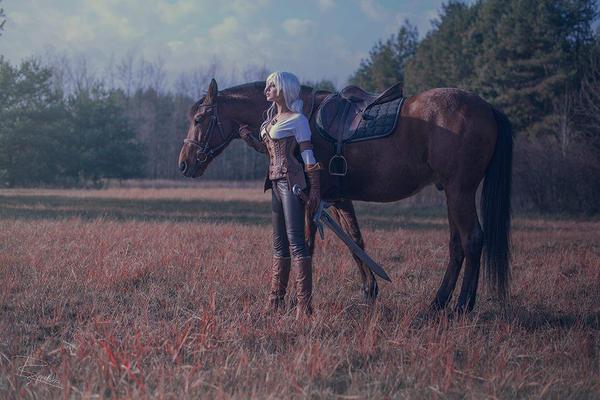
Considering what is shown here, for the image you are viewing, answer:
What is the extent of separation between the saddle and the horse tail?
1.03 m

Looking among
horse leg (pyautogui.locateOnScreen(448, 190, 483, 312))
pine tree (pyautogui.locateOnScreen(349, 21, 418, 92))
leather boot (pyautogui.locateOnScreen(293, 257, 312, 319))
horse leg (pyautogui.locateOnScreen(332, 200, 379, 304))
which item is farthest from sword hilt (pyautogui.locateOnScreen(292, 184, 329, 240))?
pine tree (pyautogui.locateOnScreen(349, 21, 418, 92))

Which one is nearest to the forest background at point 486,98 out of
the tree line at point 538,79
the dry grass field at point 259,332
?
the tree line at point 538,79

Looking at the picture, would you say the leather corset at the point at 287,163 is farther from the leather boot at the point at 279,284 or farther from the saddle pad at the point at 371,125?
the leather boot at the point at 279,284

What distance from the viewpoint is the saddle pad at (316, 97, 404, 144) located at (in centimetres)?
483

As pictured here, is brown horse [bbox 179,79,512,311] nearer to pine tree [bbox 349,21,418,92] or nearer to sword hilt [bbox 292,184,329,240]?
sword hilt [bbox 292,184,329,240]

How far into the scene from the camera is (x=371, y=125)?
4.88 metres

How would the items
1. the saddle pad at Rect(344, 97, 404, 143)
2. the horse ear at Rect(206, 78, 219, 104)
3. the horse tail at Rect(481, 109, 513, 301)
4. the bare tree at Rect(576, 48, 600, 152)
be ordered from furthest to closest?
the bare tree at Rect(576, 48, 600, 152)
the horse ear at Rect(206, 78, 219, 104)
the horse tail at Rect(481, 109, 513, 301)
the saddle pad at Rect(344, 97, 404, 143)

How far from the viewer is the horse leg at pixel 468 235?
485 centimetres

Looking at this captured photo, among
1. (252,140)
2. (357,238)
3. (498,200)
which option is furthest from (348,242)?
(498,200)

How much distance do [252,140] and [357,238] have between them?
145 centimetres

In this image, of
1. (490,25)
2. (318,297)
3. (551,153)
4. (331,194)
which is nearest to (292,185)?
(331,194)

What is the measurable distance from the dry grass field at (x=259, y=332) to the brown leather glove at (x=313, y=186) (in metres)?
0.84

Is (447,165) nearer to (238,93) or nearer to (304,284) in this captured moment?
(304,284)

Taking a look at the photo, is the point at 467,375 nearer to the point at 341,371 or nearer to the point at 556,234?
the point at 341,371
